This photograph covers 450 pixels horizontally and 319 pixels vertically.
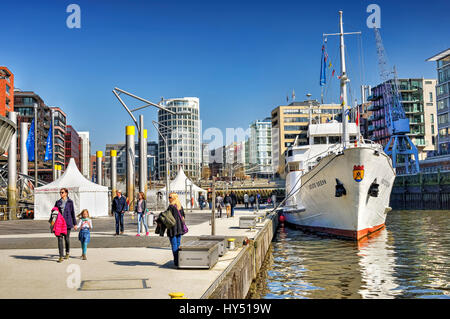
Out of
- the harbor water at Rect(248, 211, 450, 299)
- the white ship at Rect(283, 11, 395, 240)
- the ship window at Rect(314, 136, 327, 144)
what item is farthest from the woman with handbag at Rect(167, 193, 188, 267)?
the ship window at Rect(314, 136, 327, 144)

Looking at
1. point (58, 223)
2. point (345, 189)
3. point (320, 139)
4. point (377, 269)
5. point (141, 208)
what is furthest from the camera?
point (320, 139)

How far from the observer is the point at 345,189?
25.1 metres

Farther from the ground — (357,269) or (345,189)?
(345,189)

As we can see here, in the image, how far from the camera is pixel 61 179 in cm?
3356

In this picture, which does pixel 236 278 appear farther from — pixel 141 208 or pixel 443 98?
pixel 443 98

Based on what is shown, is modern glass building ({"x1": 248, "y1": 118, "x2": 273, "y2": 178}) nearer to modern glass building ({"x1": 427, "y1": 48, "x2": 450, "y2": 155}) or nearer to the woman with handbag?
modern glass building ({"x1": 427, "y1": 48, "x2": 450, "y2": 155})

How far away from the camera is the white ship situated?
2461 centimetres

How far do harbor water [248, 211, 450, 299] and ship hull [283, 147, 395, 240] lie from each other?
108 cm

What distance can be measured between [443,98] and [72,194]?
278 feet

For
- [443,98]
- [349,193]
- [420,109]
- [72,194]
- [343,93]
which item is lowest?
[349,193]

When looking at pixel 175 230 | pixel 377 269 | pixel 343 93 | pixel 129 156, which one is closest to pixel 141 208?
pixel 129 156

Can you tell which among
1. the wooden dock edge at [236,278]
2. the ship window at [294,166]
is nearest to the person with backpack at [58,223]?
the wooden dock edge at [236,278]
